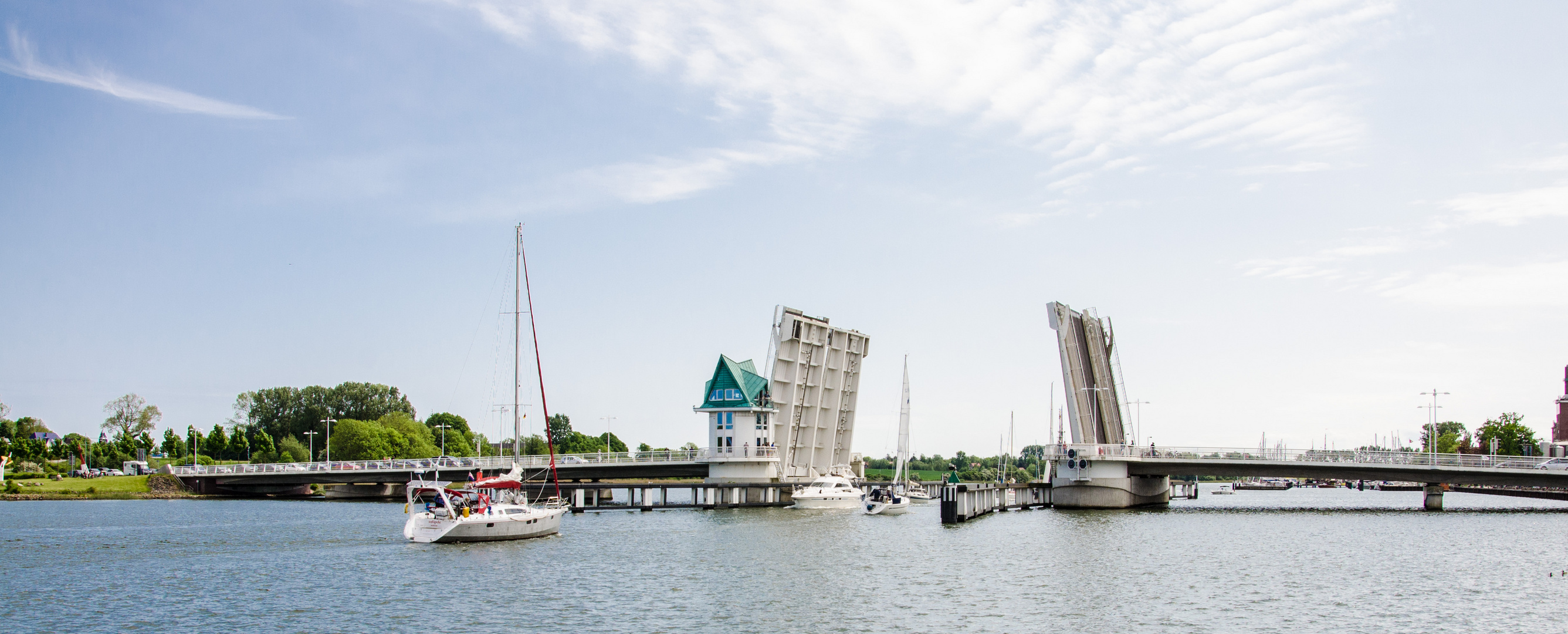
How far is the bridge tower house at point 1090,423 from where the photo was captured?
53.8 meters

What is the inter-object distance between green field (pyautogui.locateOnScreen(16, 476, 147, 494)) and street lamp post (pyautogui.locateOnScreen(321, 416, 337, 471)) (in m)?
12.4

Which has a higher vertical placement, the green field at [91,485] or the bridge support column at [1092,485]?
the bridge support column at [1092,485]

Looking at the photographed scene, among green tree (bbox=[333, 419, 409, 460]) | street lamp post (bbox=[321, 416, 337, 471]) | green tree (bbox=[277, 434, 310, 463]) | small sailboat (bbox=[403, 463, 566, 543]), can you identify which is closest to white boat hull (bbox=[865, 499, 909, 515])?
small sailboat (bbox=[403, 463, 566, 543])

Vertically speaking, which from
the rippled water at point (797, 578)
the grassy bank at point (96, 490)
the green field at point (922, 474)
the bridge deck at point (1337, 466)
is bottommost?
the green field at point (922, 474)

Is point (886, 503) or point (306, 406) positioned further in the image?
point (306, 406)

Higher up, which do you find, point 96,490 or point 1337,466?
point 1337,466

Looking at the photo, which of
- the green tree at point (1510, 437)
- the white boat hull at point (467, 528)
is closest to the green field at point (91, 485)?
the white boat hull at point (467, 528)

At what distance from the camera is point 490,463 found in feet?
213

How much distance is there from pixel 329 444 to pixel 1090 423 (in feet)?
203

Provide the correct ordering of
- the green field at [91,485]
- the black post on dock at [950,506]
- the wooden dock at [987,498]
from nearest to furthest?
the black post on dock at [950,506], the wooden dock at [987,498], the green field at [91,485]

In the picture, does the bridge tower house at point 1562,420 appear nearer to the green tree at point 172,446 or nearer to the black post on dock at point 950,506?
the black post on dock at point 950,506

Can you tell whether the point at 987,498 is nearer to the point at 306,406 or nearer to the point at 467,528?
the point at 467,528

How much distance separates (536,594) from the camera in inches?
1015

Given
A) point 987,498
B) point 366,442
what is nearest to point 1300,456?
point 987,498
